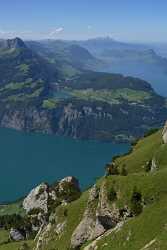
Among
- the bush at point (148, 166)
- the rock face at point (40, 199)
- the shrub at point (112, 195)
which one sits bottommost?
→ the rock face at point (40, 199)

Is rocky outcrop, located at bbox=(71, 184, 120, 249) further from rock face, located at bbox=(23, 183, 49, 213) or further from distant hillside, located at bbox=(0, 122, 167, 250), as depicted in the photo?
rock face, located at bbox=(23, 183, 49, 213)

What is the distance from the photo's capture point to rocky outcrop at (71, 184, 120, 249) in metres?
62.3

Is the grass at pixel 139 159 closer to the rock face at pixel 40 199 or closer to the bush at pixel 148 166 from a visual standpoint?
the bush at pixel 148 166

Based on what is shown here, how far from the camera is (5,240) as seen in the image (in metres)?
133

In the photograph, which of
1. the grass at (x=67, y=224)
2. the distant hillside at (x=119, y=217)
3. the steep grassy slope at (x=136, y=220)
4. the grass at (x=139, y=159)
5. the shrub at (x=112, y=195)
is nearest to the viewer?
the steep grassy slope at (x=136, y=220)

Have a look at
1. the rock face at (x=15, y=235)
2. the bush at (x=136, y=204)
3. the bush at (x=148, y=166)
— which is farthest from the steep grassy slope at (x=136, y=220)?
the rock face at (x=15, y=235)

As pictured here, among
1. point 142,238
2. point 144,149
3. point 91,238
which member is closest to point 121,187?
point 91,238

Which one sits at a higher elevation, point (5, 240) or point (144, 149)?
point (144, 149)

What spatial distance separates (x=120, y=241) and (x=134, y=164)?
137 feet

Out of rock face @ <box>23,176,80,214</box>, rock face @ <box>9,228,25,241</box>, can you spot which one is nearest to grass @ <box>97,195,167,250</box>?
rock face @ <box>23,176,80,214</box>

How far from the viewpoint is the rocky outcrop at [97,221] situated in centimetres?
6230

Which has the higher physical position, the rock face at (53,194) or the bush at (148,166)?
the bush at (148,166)

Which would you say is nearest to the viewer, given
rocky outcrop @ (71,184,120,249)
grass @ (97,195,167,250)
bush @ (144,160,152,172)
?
grass @ (97,195,167,250)

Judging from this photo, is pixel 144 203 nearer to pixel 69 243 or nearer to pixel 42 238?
pixel 69 243
